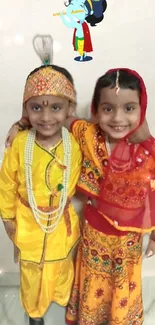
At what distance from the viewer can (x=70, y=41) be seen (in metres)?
1.06

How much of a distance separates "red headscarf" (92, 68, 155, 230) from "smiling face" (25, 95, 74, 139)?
136mm

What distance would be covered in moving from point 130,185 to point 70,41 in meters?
0.34

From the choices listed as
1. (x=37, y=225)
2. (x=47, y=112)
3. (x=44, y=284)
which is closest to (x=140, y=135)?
(x=47, y=112)

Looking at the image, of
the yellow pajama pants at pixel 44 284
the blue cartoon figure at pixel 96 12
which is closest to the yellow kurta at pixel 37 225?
the yellow pajama pants at pixel 44 284

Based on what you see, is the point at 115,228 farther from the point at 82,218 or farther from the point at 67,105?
the point at 67,105

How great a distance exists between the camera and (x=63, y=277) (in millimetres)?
1154

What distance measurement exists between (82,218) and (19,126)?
0.27 metres

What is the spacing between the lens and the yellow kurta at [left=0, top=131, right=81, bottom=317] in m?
1.05

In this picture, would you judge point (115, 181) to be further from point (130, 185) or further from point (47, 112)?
point (47, 112)

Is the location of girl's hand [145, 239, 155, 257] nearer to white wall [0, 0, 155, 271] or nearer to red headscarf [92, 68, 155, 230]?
red headscarf [92, 68, 155, 230]

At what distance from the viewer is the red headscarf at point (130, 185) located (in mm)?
1016

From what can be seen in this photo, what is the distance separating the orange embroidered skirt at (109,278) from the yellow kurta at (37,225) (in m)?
0.04

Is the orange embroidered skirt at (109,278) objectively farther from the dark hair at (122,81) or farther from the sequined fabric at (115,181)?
the dark hair at (122,81)

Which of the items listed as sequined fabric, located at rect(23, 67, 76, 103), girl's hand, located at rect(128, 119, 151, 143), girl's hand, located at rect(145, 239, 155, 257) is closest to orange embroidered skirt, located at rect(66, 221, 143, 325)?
girl's hand, located at rect(145, 239, 155, 257)
